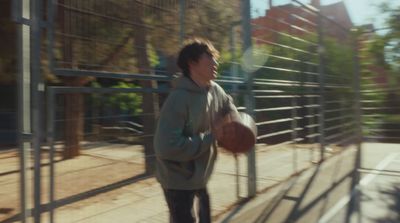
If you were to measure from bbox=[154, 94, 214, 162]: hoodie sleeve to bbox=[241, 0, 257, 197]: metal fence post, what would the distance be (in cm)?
307

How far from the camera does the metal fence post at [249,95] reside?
590cm

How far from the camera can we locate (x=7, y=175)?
281 inches

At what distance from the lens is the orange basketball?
9.38 feet

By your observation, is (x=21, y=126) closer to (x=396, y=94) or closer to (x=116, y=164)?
(x=116, y=164)

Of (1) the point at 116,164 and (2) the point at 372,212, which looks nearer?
(1) the point at 116,164

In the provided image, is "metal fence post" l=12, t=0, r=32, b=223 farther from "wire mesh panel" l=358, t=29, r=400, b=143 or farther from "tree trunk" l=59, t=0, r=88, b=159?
"wire mesh panel" l=358, t=29, r=400, b=143

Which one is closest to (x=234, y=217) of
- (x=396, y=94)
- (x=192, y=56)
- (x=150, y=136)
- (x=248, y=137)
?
(x=150, y=136)

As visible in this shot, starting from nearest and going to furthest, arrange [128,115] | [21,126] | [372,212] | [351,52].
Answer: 1. [21,126]
2. [128,115]
3. [372,212]
4. [351,52]

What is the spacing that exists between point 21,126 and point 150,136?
1331 mm

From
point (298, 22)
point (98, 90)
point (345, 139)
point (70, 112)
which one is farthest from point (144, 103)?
point (345, 139)

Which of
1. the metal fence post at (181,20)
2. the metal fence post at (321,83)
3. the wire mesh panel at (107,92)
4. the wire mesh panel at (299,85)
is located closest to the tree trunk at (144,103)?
the wire mesh panel at (107,92)

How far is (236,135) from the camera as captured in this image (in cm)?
288

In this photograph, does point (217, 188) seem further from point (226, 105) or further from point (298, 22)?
point (226, 105)

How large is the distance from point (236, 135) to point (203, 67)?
460 mm
